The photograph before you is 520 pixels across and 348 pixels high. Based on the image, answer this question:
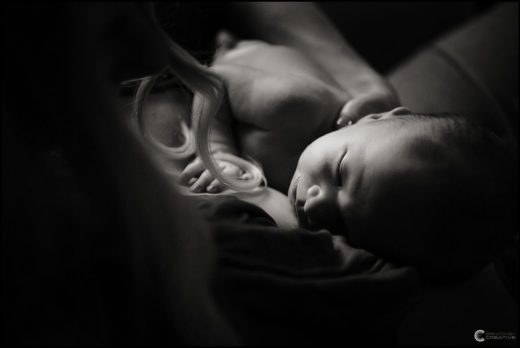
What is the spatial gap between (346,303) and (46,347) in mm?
264

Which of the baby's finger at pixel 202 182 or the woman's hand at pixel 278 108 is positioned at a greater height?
the woman's hand at pixel 278 108

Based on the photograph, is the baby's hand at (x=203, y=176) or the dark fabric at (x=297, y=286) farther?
the baby's hand at (x=203, y=176)

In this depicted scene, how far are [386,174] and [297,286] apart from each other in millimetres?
179

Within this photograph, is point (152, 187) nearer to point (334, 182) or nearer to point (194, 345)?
point (194, 345)

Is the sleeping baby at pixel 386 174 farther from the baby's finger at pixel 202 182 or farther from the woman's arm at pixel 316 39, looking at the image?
the woman's arm at pixel 316 39

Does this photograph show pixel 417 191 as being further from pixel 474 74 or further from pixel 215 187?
pixel 474 74

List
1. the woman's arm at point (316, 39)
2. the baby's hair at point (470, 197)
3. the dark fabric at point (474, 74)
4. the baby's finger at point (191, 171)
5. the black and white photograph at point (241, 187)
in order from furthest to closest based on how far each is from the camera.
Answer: the dark fabric at point (474, 74)
the woman's arm at point (316, 39)
the baby's finger at point (191, 171)
the baby's hair at point (470, 197)
the black and white photograph at point (241, 187)

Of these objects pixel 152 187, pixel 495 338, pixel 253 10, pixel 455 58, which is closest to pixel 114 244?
pixel 152 187

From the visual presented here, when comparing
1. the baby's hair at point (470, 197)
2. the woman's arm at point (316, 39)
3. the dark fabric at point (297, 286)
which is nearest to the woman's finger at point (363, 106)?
the woman's arm at point (316, 39)

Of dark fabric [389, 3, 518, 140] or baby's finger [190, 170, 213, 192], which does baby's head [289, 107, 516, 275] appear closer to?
baby's finger [190, 170, 213, 192]

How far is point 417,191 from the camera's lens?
542 mm

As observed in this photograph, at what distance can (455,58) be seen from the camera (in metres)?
0.98

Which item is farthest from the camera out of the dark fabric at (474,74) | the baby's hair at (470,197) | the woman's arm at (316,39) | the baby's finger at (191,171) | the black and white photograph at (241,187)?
the dark fabric at (474,74)

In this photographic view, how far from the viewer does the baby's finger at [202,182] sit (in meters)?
0.63
